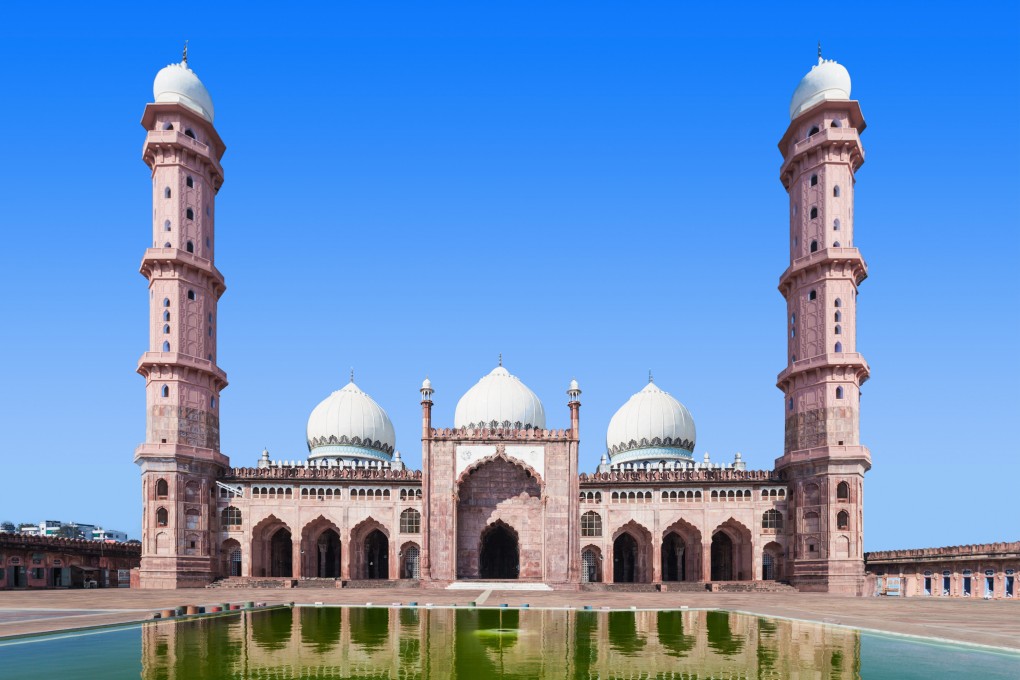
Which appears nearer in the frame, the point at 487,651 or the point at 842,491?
the point at 487,651

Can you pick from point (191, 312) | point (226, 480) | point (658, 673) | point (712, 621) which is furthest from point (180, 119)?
point (658, 673)

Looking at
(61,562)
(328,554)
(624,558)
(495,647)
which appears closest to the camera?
(495,647)

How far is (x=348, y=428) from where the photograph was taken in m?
65.2

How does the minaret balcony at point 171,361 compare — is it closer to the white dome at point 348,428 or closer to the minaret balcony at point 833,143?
the white dome at point 348,428

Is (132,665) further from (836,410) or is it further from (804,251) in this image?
Result: (804,251)

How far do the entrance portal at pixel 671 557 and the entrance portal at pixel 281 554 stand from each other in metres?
25.3

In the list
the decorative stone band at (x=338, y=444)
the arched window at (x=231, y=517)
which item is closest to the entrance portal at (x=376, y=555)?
the decorative stone band at (x=338, y=444)

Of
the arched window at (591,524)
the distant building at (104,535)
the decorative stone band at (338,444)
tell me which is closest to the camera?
the arched window at (591,524)

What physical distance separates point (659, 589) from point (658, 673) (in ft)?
122

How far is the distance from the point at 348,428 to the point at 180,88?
83.4ft

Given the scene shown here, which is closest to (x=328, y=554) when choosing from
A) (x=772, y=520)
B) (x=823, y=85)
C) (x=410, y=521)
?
(x=410, y=521)

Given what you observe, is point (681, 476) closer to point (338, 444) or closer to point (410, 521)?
point (410, 521)

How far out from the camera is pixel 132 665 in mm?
17625

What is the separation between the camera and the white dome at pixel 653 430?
6431 centimetres
